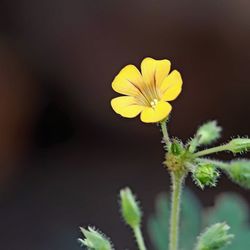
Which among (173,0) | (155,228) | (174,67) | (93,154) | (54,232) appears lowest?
(155,228)

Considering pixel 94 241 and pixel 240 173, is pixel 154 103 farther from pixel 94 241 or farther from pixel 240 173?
pixel 94 241

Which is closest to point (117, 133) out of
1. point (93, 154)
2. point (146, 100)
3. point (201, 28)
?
point (93, 154)

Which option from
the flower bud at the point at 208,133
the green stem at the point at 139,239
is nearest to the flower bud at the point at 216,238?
the green stem at the point at 139,239

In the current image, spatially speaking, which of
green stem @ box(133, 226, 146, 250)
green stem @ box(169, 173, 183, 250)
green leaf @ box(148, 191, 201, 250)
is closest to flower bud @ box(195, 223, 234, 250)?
green stem @ box(169, 173, 183, 250)

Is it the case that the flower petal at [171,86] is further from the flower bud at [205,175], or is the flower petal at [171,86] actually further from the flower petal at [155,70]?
the flower bud at [205,175]

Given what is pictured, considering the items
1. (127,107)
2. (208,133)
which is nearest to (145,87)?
(127,107)

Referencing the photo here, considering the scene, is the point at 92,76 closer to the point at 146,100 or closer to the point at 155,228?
the point at 155,228

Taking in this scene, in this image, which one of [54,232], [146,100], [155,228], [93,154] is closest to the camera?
[146,100]
